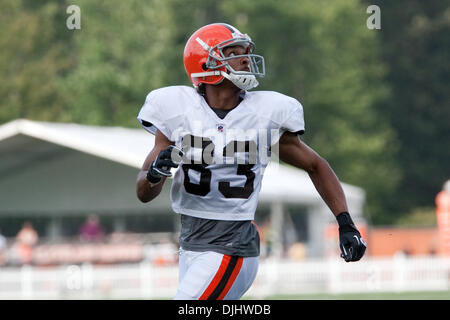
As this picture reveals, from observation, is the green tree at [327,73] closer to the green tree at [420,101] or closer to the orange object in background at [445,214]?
the green tree at [420,101]

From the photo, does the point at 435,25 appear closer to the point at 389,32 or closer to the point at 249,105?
the point at 389,32

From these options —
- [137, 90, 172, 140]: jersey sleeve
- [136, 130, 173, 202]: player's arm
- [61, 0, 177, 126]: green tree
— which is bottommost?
[136, 130, 173, 202]: player's arm

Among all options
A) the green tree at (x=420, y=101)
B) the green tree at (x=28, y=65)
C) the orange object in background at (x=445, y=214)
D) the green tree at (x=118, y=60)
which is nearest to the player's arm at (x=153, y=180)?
the orange object in background at (x=445, y=214)

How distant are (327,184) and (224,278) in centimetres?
79

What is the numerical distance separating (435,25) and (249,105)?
4393cm

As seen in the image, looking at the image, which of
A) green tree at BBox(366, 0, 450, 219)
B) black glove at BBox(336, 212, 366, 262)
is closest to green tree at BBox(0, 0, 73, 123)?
green tree at BBox(366, 0, 450, 219)

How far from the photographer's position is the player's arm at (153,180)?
479 centimetres

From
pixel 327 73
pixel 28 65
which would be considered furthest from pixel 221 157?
pixel 327 73

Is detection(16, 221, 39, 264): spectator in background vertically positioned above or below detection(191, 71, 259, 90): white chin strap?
above

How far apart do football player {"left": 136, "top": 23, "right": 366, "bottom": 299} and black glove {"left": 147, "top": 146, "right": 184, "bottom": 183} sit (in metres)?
0.09

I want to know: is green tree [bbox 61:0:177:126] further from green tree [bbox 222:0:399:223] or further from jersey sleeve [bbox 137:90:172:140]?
jersey sleeve [bbox 137:90:172:140]

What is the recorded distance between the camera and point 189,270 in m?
4.79

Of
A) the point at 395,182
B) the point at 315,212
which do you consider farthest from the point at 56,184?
the point at 395,182

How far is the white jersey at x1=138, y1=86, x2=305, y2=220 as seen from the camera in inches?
194
